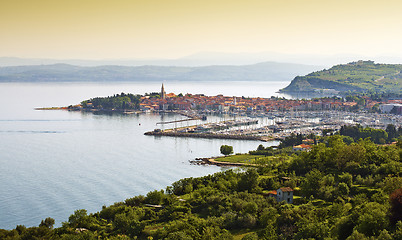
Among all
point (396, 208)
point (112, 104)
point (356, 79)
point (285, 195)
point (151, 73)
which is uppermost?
point (151, 73)

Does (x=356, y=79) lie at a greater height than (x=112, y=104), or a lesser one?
greater

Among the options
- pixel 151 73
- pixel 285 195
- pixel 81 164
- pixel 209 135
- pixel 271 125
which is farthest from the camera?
pixel 151 73

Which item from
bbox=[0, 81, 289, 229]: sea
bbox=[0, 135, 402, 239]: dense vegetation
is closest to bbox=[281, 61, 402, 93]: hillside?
bbox=[0, 81, 289, 229]: sea

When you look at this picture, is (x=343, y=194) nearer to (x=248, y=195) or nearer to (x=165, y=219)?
(x=248, y=195)

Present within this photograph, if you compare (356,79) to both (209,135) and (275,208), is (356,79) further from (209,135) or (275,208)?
(275,208)

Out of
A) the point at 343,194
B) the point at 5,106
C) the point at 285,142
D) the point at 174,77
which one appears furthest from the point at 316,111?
the point at 174,77

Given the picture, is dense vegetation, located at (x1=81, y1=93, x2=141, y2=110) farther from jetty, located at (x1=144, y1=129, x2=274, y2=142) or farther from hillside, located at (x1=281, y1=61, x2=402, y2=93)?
hillside, located at (x1=281, y1=61, x2=402, y2=93)

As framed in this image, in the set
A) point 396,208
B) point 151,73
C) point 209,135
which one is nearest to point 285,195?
point 396,208
